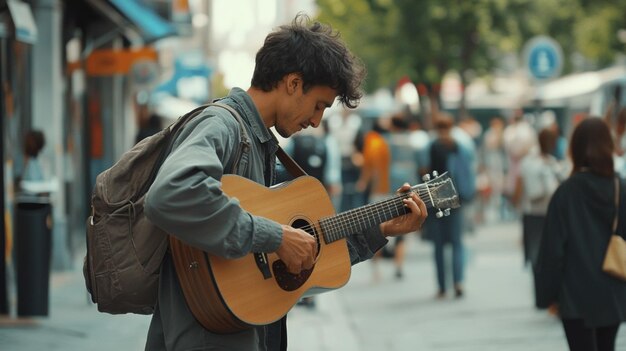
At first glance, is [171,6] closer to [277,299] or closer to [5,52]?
[5,52]

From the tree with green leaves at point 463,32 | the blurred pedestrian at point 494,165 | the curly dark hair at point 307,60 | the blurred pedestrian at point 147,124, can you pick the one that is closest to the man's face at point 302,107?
the curly dark hair at point 307,60

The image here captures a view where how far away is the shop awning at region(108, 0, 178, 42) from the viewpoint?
18.7 metres

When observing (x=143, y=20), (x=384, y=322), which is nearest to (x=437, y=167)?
(x=384, y=322)

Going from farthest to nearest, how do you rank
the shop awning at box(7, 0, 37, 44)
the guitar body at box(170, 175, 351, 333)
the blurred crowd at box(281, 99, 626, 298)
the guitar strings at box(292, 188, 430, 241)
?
the blurred crowd at box(281, 99, 626, 298) < the shop awning at box(7, 0, 37, 44) < the guitar strings at box(292, 188, 430, 241) < the guitar body at box(170, 175, 351, 333)

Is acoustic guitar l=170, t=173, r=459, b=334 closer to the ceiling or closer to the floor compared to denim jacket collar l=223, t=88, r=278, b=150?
closer to the floor

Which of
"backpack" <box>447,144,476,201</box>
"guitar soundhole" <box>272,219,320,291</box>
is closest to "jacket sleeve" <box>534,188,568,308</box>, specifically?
"guitar soundhole" <box>272,219,320,291</box>

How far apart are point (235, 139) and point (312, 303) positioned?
914 cm

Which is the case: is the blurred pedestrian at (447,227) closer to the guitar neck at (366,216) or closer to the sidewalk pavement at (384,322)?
the sidewalk pavement at (384,322)

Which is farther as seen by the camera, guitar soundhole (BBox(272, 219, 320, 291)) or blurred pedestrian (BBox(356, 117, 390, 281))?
blurred pedestrian (BBox(356, 117, 390, 281))

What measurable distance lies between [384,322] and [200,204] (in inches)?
315

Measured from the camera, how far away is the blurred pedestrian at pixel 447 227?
511 inches

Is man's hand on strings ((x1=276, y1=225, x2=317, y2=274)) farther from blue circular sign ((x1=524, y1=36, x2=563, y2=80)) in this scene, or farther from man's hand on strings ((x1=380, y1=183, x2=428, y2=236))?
blue circular sign ((x1=524, y1=36, x2=563, y2=80))

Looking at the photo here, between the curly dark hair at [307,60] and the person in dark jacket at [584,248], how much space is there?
8.08ft

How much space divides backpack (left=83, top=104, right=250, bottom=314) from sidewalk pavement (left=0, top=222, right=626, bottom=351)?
561 centimetres
